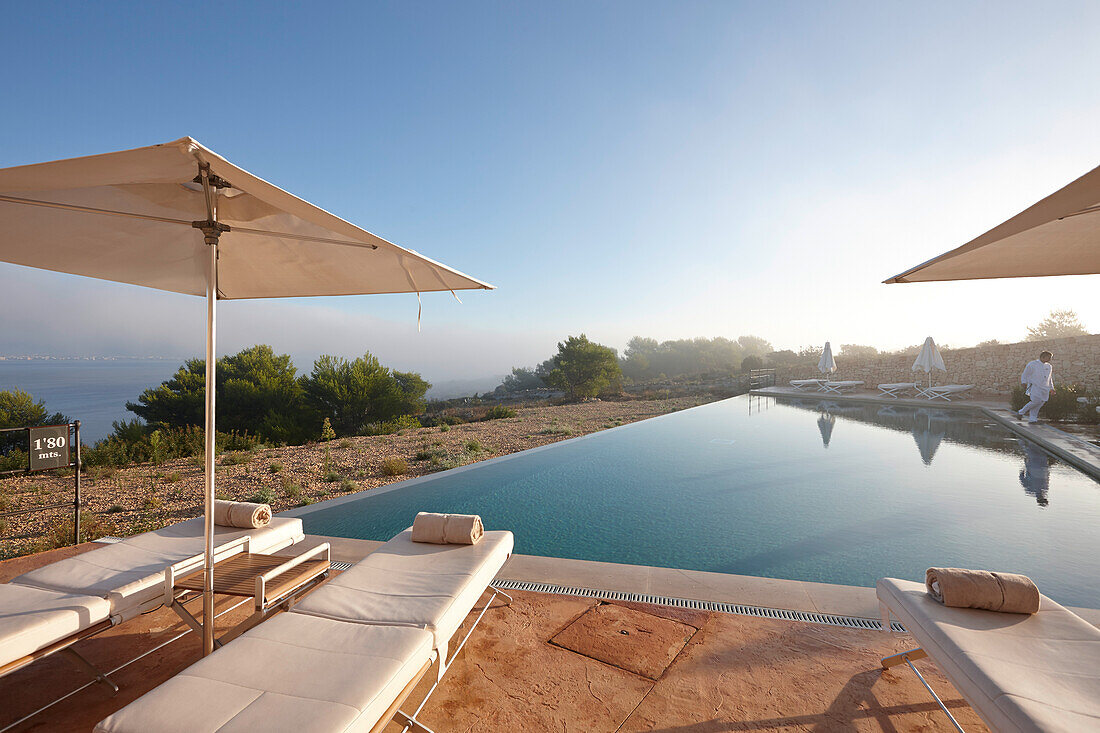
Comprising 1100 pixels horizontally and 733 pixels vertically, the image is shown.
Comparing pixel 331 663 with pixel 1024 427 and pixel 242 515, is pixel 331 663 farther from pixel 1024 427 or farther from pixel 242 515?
pixel 1024 427

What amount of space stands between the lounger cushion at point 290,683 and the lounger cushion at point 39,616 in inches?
30.9

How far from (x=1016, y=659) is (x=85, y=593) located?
3.69 metres

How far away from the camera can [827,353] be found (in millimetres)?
17297

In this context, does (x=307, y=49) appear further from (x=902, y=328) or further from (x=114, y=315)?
(x=902, y=328)

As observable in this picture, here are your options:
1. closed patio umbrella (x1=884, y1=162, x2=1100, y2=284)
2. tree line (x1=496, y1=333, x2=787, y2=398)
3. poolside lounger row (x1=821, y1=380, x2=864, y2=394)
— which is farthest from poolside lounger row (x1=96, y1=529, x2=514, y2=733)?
tree line (x1=496, y1=333, x2=787, y2=398)

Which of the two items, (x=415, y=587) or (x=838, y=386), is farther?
(x=838, y=386)

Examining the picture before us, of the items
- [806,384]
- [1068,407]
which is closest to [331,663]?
[1068,407]

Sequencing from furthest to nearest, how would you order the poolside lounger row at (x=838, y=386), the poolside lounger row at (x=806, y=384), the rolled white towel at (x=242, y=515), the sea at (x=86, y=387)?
the sea at (x=86, y=387) → the poolside lounger row at (x=806, y=384) → the poolside lounger row at (x=838, y=386) → the rolled white towel at (x=242, y=515)

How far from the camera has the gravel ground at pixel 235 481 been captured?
451 centimetres

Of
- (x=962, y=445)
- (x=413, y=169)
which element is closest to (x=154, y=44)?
(x=413, y=169)

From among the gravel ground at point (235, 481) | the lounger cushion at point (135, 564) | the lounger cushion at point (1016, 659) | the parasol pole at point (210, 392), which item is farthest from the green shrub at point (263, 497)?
the lounger cushion at point (1016, 659)

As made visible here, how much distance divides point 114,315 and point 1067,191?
33.6 metres

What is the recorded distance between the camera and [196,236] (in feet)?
8.28

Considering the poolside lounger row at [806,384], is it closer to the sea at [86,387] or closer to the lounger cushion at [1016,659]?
the lounger cushion at [1016,659]
